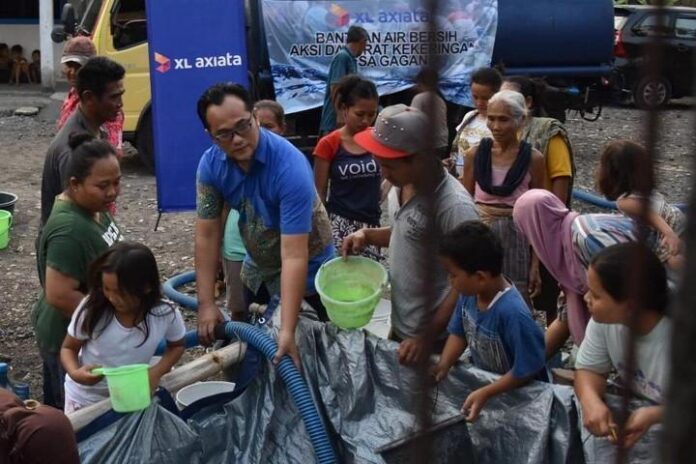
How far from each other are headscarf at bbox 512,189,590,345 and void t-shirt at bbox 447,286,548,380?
0.40m

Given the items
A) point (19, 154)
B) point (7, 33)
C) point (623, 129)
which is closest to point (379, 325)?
point (19, 154)

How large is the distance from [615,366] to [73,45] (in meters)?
4.42

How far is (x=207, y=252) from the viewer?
352cm

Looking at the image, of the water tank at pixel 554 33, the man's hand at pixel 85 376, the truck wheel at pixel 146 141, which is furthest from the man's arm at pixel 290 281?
the water tank at pixel 554 33

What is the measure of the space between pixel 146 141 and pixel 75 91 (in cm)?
541

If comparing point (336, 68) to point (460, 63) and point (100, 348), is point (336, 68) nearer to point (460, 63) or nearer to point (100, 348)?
point (460, 63)

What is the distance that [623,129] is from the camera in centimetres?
1268

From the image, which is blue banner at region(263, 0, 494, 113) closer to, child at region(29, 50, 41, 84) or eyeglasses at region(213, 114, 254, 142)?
eyeglasses at region(213, 114, 254, 142)

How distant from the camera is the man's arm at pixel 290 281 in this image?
321 cm

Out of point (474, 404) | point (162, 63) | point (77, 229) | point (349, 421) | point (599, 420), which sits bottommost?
point (349, 421)

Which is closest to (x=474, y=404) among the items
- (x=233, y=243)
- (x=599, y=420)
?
(x=599, y=420)

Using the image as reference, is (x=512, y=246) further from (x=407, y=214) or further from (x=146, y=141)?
(x=146, y=141)

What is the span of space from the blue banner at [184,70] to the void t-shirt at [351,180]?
277 centimetres

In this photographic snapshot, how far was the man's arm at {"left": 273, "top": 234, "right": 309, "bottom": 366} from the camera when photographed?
10.5 ft
